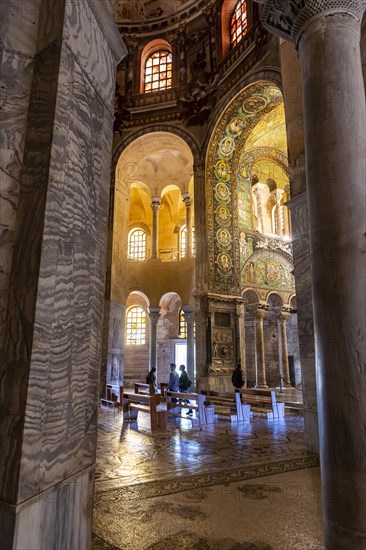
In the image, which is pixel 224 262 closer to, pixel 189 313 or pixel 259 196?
pixel 189 313

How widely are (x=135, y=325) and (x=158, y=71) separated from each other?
41.7 ft

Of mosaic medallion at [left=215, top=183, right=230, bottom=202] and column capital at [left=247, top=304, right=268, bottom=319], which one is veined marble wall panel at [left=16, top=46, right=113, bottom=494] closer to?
mosaic medallion at [left=215, top=183, right=230, bottom=202]

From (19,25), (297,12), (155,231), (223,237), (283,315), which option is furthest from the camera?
(155,231)

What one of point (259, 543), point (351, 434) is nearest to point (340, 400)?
point (351, 434)

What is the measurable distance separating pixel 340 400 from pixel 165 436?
4.89m

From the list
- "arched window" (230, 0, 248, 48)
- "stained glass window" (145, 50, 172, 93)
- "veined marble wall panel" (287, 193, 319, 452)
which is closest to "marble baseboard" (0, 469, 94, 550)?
"veined marble wall panel" (287, 193, 319, 452)

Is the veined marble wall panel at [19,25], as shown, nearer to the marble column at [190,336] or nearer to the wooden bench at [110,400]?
the wooden bench at [110,400]

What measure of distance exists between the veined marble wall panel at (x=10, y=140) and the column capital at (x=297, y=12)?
7.80 feet

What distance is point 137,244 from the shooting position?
842 inches

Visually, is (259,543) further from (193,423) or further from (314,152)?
(193,423)

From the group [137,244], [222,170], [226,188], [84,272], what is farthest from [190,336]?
[84,272]

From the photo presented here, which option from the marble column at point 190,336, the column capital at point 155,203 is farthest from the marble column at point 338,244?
the column capital at point 155,203

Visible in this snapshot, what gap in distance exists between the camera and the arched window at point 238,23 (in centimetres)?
1295

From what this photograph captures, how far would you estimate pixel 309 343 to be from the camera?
19.4 feet
